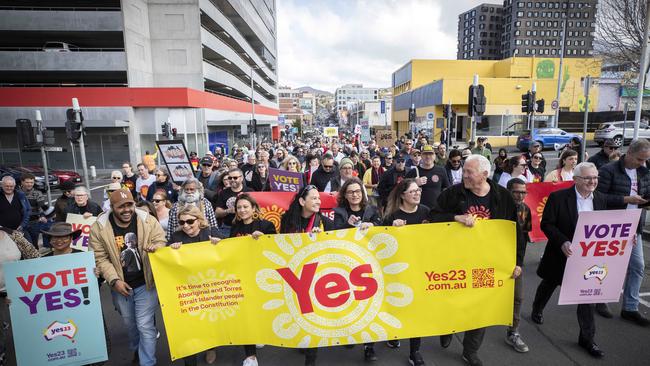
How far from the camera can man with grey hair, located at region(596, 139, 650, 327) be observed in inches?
168

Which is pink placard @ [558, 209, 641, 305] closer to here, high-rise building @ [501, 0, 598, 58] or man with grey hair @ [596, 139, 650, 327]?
man with grey hair @ [596, 139, 650, 327]

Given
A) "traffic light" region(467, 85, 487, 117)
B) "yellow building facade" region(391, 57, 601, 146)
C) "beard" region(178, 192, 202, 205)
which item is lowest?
"beard" region(178, 192, 202, 205)

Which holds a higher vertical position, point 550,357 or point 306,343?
point 306,343

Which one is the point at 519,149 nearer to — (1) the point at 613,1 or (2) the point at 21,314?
(1) the point at 613,1

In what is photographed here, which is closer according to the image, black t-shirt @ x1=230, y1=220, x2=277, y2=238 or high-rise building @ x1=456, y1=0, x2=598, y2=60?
black t-shirt @ x1=230, y1=220, x2=277, y2=238

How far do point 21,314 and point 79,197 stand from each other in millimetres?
2673

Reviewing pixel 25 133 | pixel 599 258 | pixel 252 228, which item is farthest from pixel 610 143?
pixel 25 133

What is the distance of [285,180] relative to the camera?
707 centimetres

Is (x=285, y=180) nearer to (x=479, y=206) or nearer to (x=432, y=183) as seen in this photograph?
(x=432, y=183)

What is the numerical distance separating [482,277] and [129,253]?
11.1ft

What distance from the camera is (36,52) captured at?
2636 centimetres

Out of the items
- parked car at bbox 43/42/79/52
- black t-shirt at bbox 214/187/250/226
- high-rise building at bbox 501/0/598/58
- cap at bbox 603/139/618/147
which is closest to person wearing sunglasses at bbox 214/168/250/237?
black t-shirt at bbox 214/187/250/226

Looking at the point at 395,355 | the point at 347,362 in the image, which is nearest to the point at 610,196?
the point at 395,355

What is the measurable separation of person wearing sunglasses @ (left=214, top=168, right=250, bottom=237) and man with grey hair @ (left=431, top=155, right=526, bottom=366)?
3163 mm
